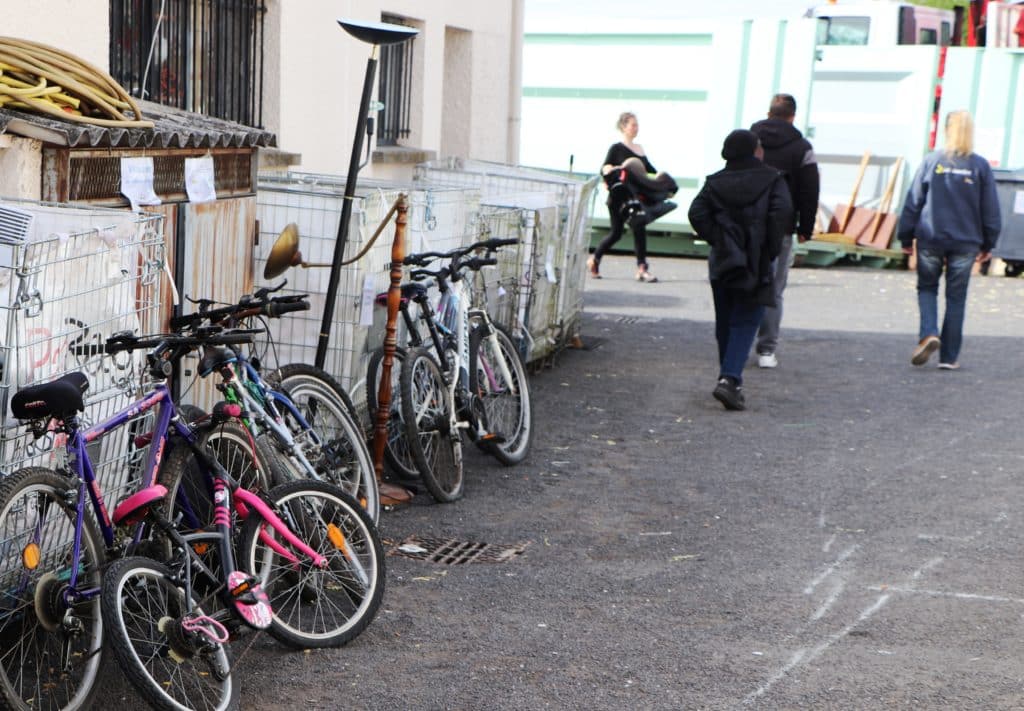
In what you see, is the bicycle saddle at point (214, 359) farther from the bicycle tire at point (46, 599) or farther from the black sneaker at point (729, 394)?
the black sneaker at point (729, 394)

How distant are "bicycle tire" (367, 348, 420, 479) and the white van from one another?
1373cm

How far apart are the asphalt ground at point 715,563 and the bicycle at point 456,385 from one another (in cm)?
18

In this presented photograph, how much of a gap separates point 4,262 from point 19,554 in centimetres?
84

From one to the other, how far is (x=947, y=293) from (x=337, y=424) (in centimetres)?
624

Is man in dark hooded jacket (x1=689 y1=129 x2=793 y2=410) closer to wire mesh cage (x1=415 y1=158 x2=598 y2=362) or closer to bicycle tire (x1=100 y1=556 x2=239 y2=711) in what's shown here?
wire mesh cage (x1=415 y1=158 x2=598 y2=362)

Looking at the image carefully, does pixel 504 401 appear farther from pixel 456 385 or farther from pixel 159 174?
pixel 159 174

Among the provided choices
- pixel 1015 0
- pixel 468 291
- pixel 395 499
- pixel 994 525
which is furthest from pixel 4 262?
pixel 1015 0

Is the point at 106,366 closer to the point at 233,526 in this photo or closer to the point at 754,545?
the point at 233,526

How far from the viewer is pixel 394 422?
22.2 feet

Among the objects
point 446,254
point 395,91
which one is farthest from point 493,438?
point 395,91

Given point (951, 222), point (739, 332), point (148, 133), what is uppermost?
point (148, 133)

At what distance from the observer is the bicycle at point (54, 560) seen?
368cm

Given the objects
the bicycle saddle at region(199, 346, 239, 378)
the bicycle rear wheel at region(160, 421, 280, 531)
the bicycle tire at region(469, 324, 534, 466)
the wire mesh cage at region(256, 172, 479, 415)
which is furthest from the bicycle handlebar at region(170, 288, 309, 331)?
the bicycle tire at region(469, 324, 534, 466)

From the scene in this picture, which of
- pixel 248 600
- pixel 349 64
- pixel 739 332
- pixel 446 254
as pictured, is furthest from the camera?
pixel 349 64
